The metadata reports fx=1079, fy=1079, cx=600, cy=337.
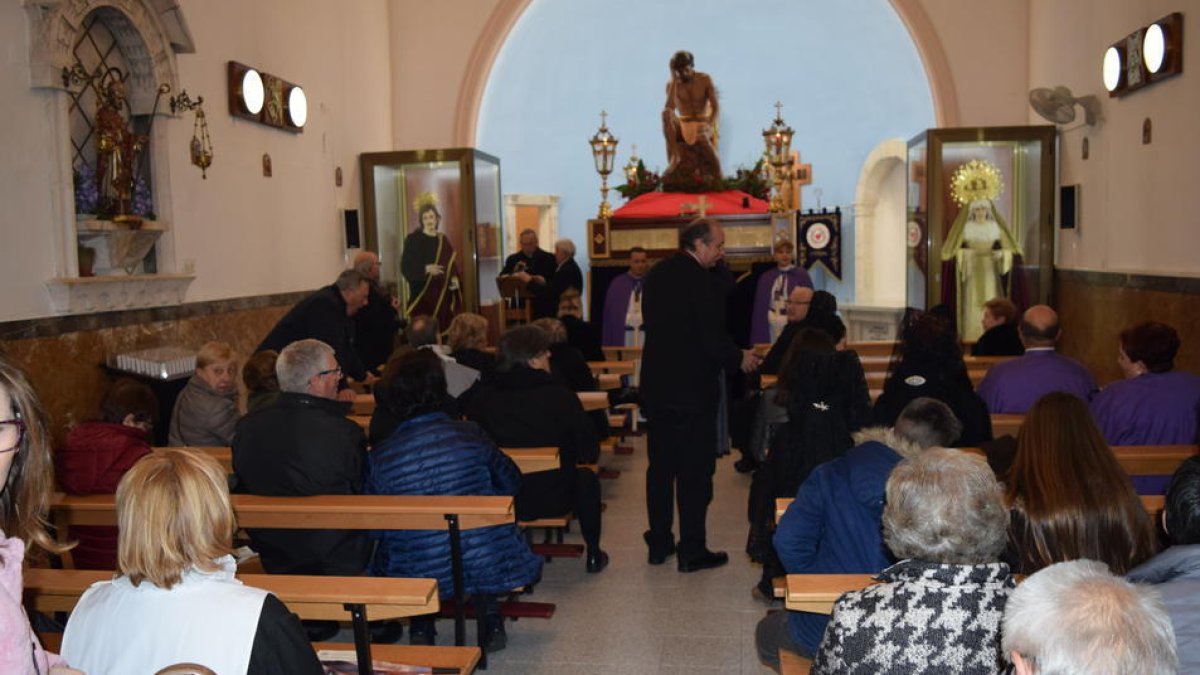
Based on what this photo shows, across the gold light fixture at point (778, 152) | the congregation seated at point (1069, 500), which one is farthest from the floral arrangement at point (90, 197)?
the gold light fixture at point (778, 152)

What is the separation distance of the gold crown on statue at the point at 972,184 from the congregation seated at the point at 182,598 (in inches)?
334

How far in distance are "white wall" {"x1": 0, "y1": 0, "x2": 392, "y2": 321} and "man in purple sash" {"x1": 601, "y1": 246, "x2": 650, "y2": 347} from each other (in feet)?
8.19

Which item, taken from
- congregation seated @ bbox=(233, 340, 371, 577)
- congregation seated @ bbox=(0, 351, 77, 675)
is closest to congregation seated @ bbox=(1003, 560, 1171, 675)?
congregation seated @ bbox=(0, 351, 77, 675)

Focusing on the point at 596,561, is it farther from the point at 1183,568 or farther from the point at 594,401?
the point at 1183,568

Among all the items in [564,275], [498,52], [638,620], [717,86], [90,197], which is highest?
[498,52]

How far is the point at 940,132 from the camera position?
950 centimetres

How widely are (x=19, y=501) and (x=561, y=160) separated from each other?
1252cm

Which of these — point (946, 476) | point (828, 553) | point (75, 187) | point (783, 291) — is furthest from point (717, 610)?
point (783, 291)

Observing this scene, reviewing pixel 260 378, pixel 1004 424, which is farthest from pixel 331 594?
pixel 1004 424

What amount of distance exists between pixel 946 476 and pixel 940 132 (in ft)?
25.7

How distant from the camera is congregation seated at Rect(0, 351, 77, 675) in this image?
5.16 feet

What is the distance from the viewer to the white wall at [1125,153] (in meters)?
6.88

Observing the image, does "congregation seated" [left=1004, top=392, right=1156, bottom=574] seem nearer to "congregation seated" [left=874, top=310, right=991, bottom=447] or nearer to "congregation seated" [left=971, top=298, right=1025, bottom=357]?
"congregation seated" [left=874, top=310, right=991, bottom=447]

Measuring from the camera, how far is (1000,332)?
7.19 metres
